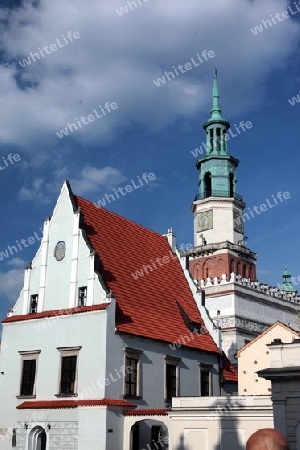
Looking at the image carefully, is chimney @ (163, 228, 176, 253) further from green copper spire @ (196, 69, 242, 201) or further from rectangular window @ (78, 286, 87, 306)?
green copper spire @ (196, 69, 242, 201)

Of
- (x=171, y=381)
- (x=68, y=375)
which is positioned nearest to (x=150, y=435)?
(x=171, y=381)

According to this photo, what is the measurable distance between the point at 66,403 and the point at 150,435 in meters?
4.46

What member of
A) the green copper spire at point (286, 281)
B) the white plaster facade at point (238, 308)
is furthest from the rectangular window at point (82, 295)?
the green copper spire at point (286, 281)

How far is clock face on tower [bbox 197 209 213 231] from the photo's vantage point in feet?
203

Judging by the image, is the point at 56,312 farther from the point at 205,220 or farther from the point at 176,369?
the point at 205,220

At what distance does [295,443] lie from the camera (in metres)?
18.7

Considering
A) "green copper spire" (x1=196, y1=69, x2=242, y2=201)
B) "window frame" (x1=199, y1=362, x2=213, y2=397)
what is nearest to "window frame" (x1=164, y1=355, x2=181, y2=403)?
"window frame" (x1=199, y1=362, x2=213, y2=397)

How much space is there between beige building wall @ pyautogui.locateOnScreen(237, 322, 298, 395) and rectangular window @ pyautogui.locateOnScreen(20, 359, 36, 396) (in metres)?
12.8

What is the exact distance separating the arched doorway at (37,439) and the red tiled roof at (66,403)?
1.10 meters

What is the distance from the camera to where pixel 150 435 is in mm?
24672

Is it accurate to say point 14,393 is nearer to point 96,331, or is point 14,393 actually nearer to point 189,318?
point 96,331

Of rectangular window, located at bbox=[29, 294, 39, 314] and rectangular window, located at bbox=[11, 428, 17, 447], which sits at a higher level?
rectangular window, located at bbox=[29, 294, 39, 314]

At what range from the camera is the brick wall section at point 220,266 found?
59312 mm

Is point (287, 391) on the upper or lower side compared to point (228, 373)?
lower
